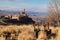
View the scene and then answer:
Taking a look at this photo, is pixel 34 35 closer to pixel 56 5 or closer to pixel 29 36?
pixel 29 36

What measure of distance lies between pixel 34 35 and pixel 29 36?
2.85 ft

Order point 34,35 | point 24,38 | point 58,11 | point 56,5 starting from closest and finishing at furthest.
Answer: point 24,38
point 34,35
point 56,5
point 58,11

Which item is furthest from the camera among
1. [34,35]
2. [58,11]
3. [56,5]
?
[58,11]

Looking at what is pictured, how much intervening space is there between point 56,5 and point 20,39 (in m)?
41.4

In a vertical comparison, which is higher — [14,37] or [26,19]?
[14,37]

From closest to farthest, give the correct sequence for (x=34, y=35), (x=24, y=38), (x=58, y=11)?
(x=24, y=38) < (x=34, y=35) < (x=58, y=11)

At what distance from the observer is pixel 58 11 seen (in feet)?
194

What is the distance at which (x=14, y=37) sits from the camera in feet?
49.9

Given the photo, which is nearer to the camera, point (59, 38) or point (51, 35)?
point (59, 38)

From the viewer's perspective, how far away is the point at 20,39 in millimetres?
14453

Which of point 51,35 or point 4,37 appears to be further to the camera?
point 51,35

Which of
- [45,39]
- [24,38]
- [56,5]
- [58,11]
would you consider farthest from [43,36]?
[58,11]

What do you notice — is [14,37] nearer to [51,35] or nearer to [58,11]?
[51,35]

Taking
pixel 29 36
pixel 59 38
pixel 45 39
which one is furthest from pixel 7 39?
pixel 59 38
